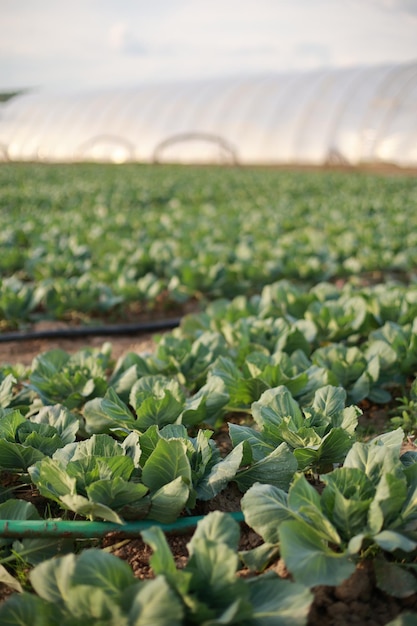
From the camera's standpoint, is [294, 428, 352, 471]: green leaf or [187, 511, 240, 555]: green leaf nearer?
[187, 511, 240, 555]: green leaf

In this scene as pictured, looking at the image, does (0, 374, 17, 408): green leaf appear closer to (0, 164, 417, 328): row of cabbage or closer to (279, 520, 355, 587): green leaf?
(279, 520, 355, 587): green leaf

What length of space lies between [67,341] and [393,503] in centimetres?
308

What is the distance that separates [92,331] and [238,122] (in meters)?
20.8

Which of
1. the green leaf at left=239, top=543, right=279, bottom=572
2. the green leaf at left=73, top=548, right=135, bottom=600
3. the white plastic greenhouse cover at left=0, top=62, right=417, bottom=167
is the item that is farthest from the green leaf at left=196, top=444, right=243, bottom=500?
the white plastic greenhouse cover at left=0, top=62, right=417, bottom=167

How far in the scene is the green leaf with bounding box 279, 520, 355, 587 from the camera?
54.2 inches

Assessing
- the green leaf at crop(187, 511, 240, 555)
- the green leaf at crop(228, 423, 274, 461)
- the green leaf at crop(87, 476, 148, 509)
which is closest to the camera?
the green leaf at crop(187, 511, 240, 555)

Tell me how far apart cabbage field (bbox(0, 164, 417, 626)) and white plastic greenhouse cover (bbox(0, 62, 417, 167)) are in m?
17.3

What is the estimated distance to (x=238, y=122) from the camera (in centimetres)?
2384

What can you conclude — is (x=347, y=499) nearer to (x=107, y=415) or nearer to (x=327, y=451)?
(x=327, y=451)

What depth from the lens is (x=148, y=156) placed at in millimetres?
25500

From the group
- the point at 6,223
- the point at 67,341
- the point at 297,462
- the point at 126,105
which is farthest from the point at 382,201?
the point at 126,105

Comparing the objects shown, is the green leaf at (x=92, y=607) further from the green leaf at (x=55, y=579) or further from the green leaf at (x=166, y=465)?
the green leaf at (x=166, y=465)

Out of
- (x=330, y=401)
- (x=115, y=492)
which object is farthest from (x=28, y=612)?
(x=330, y=401)

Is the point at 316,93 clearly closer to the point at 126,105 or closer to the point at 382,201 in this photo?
the point at 126,105
